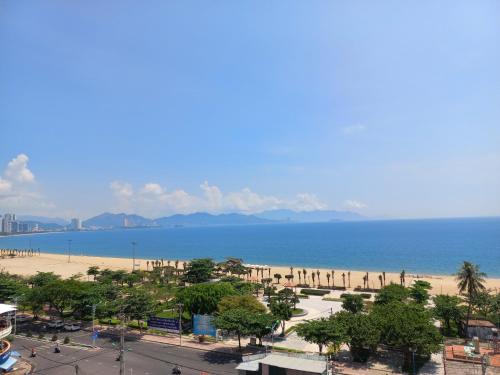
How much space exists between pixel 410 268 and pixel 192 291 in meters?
97.1

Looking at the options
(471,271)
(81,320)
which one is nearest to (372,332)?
(471,271)

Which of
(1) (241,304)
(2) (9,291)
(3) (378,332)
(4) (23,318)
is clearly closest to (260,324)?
(1) (241,304)

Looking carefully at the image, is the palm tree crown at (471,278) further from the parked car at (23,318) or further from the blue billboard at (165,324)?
the parked car at (23,318)

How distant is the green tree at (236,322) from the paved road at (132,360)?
111 inches

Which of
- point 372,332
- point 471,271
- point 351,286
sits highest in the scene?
point 471,271

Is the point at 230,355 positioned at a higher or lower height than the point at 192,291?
lower

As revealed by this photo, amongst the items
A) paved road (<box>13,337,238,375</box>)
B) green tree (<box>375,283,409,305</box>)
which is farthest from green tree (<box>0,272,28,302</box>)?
green tree (<box>375,283,409,305</box>)

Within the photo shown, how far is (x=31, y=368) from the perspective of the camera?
3528 cm

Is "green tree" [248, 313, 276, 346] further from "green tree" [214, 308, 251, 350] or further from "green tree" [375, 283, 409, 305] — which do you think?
"green tree" [375, 283, 409, 305]

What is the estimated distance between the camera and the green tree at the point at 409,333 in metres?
32.9

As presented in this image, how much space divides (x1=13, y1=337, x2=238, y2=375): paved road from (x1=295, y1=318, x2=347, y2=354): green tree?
7.97 m

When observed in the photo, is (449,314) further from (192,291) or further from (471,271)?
(192,291)

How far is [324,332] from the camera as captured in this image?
35.2 meters

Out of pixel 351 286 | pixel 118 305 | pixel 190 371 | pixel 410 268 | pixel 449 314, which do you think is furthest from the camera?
pixel 410 268
